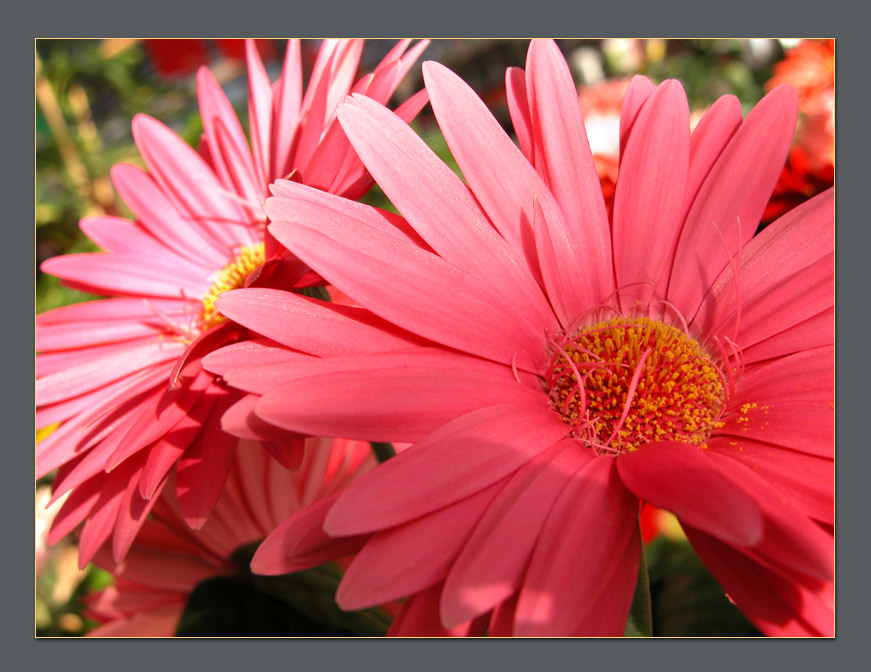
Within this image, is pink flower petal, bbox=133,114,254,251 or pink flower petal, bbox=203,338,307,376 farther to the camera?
pink flower petal, bbox=133,114,254,251

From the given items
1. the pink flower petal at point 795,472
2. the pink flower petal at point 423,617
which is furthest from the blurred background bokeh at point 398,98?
the pink flower petal at point 423,617

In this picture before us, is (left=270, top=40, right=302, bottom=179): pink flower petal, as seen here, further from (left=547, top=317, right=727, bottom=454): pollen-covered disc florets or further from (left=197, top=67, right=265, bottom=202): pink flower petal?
(left=547, top=317, right=727, bottom=454): pollen-covered disc florets

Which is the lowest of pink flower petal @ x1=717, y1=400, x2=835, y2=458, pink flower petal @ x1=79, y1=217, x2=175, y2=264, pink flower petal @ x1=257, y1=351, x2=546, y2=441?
pink flower petal @ x1=717, y1=400, x2=835, y2=458

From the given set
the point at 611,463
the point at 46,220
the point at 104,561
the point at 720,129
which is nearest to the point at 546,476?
the point at 611,463

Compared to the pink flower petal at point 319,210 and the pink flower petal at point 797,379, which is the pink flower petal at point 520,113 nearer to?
the pink flower petal at point 319,210

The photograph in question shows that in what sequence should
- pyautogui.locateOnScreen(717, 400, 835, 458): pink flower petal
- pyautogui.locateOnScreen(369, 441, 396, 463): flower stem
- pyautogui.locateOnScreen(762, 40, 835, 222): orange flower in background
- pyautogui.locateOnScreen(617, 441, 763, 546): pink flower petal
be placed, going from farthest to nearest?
pyautogui.locateOnScreen(762, 40, 835, 222): orange flower in background → pyautogui.locateOnScreen(369, 441, 396, 463): flower stem → pyautogui.locateOnScreen(717, 400, 835, 458): pink flower petal → pyautogui.locateOnScreen(617, 441, 763, 546): pink flower petal

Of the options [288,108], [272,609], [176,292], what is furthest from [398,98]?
[272,609]

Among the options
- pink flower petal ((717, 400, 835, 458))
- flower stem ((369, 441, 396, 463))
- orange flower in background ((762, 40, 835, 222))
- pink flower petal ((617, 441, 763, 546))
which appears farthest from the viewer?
orange flower in background ((762, 40, 835, 222))

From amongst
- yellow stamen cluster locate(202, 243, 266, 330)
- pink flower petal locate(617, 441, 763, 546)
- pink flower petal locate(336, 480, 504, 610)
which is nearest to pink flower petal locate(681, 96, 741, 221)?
pink flower petal locate(617, 441, 763, 546)
